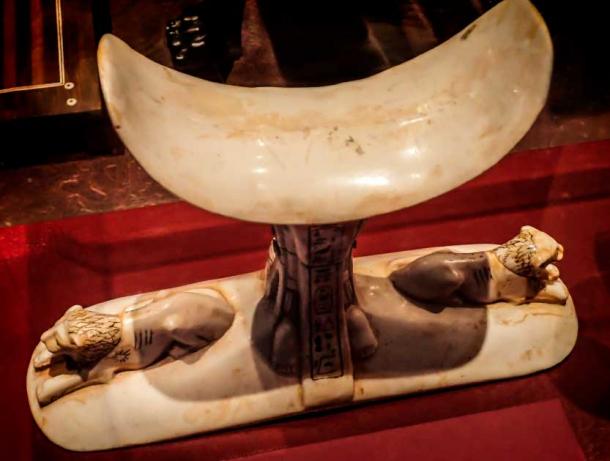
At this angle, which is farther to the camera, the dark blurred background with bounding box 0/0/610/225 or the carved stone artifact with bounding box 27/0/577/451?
the dark blurred background with bounding box 0/0/610/225

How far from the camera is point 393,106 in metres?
0.88

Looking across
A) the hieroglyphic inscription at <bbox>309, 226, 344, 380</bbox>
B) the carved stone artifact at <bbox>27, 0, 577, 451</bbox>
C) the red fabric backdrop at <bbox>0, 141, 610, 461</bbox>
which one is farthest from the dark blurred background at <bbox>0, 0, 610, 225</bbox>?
the hieroglyphic inscription at <bbox>309, 226, 344, 380</bbox>

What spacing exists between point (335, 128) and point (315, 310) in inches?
13.1

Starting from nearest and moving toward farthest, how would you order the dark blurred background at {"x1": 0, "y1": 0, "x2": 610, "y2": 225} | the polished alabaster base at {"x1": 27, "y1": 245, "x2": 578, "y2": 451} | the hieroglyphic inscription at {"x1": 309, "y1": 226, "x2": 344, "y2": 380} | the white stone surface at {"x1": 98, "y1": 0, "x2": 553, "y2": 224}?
the white stone surface at {"x1": 98, "y1": 0, "x2": 553, "y2": 224} < the hieroglyphic inscription at {"x1": 309, "y1": 226, "x2": 344, "y2": 380} < the polished alabaster base at {"x1": 27, "y1": 245, "x2": 578, "y2": 451} < the dark blurred background at {"x1": 0, "y1": 0, "x2": 610, "y2": 225}

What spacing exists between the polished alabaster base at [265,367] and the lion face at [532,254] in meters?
0.08

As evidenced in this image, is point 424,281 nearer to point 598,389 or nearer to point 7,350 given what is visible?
point 598,389

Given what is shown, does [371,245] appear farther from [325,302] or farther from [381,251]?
[325,302]

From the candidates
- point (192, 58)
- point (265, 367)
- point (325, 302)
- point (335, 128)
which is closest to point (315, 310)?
point (325, 302)

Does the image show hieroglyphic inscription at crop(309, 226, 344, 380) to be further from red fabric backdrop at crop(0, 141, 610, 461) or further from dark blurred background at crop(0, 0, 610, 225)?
dark blurred background at crop(0, 0, 610, 225)

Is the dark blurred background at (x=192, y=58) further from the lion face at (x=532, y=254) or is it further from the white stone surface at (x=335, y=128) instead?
the white stone surface at (x=335, y=128)

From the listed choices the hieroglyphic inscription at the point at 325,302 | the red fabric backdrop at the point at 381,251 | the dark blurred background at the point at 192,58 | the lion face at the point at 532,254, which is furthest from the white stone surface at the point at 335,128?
the dark blurred background at the point at 192,58

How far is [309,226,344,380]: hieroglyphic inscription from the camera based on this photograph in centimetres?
100

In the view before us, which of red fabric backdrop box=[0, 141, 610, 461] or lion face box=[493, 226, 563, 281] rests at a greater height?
lion face box=[493, 226, 563, 281]

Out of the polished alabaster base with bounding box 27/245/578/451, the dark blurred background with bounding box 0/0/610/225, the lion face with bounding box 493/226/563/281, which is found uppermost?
the dark blurred background with bounding box 0/0/610/225
